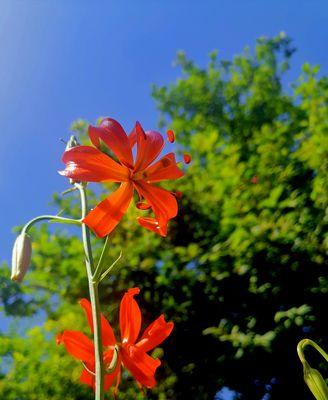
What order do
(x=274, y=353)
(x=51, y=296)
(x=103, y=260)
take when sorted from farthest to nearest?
(x=51, y=296)
(x=274, y=353)
(x=103, y=260)

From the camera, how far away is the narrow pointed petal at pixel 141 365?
695 millimetres

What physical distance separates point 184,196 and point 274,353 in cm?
113

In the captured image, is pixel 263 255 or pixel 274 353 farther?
pixel 263 255

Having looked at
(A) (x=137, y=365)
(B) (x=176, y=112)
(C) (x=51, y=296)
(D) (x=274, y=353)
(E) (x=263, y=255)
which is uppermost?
(B) (x=176, y=112)

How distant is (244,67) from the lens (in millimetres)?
6820

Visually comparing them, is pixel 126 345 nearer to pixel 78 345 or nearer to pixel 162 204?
pixel 78 345

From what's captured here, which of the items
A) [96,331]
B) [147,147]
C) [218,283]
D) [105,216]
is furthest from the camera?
[218,283]

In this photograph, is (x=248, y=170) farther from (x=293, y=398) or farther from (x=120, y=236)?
(x=293, y=398)

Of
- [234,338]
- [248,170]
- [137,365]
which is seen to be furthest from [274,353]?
[137,365]

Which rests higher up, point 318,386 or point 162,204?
point 162,204

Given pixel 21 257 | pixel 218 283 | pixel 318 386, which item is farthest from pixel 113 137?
pixel 218 283

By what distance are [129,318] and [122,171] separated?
0.19 metres

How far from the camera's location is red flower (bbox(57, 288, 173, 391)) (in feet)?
2.23

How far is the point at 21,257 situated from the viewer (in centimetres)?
76
